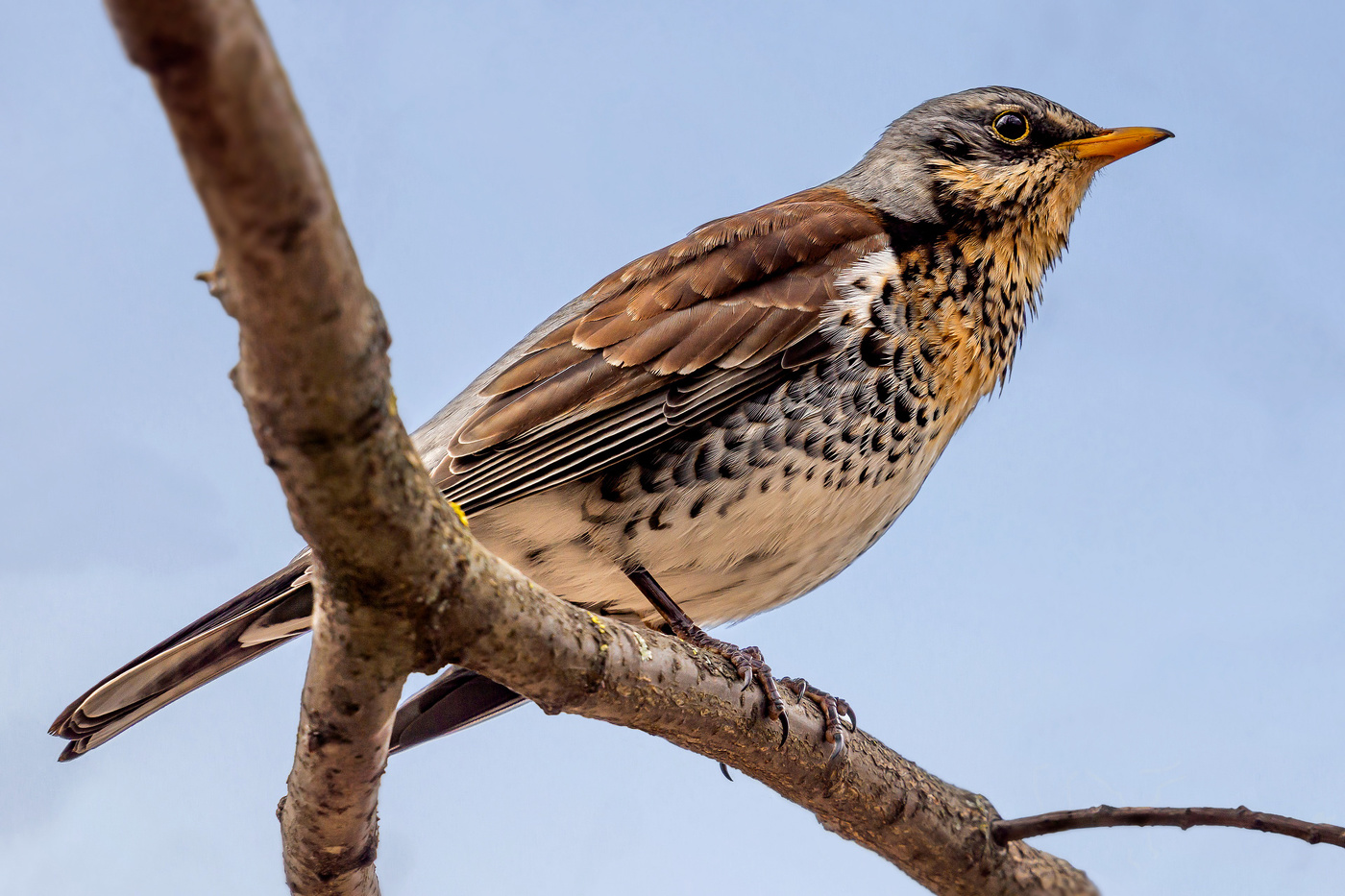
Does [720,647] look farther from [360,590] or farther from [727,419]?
[360,590]

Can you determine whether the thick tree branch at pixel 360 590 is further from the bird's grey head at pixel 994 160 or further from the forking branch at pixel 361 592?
the bird's grey head at pixel 994 160

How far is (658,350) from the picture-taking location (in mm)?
3438

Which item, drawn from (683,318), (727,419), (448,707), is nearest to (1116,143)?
(683,318)

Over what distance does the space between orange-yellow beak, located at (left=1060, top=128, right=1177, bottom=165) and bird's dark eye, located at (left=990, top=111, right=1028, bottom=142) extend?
0.48 ft

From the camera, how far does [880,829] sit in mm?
3305

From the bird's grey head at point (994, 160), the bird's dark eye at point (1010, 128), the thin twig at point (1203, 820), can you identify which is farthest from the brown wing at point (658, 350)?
the thin twig at point (1203, 820)

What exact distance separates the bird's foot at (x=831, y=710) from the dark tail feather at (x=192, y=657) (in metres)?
1.31

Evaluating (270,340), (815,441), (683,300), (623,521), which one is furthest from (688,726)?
(270,340)

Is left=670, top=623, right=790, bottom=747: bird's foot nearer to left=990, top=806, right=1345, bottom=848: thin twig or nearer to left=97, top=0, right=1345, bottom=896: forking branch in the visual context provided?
left=97, top=0, right=1345, bottom=896: forking branch

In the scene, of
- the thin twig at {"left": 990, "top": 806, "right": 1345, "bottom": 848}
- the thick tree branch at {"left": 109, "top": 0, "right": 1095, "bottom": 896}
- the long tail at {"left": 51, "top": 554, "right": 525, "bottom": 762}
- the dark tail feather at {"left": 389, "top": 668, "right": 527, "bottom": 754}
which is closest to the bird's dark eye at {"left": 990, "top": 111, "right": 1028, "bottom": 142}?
the thick tree branch at {"left": 109, "top": 0, "right": 1095, "bottom": 896}

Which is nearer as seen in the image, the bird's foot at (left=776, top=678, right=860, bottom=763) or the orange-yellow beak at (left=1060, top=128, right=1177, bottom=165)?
the bird's foot at (left=776, top=678, right=860, bottom=763)

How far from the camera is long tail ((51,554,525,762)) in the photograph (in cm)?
278

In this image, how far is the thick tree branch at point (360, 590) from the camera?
138cm

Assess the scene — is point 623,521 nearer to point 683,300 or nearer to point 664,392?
point 664,392
